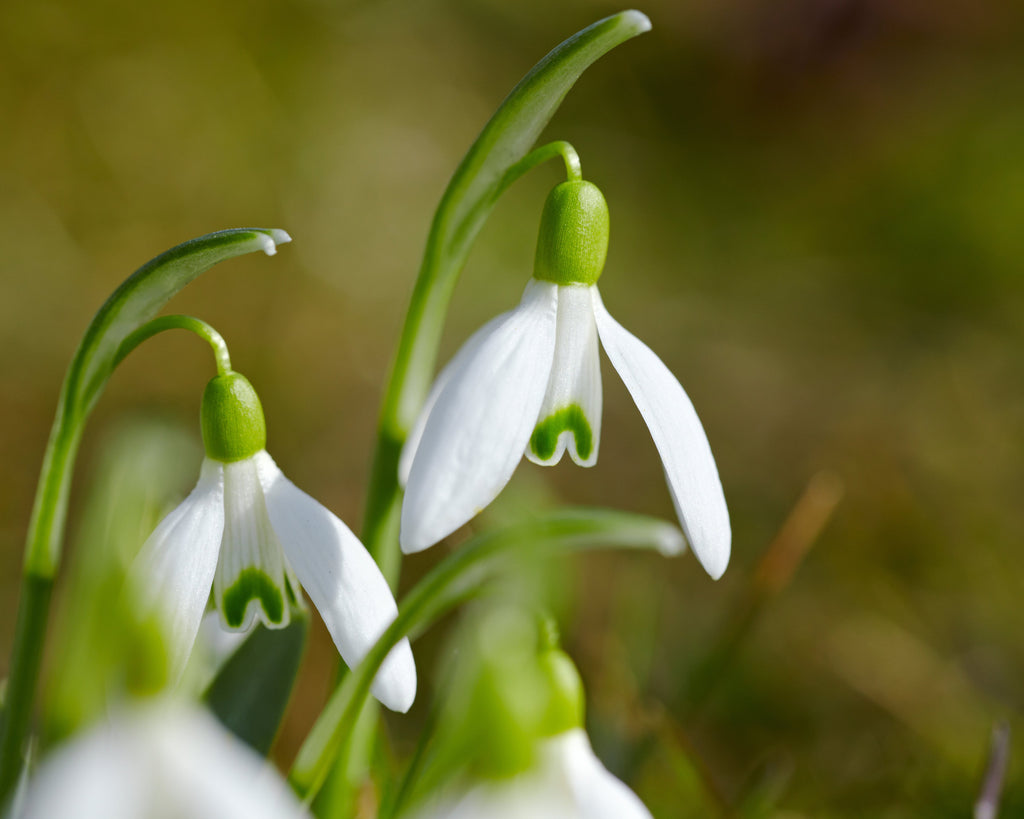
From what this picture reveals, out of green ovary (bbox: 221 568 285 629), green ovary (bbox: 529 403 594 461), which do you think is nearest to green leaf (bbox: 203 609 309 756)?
green ovary (bbox: 221 568 285 629)

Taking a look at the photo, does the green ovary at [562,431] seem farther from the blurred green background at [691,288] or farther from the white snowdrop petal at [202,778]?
the blurred green background at [691,288]

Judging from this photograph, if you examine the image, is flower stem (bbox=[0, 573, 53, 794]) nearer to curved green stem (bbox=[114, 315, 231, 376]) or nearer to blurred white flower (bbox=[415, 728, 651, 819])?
curved green stem (bbox=[114, 315, 231, 376])

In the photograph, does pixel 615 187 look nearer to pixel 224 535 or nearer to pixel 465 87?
pixel 465 87

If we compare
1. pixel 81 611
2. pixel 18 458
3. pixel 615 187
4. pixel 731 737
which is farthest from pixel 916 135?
pixel 81 611

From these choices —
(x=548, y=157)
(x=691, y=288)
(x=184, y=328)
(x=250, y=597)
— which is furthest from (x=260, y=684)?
(x=691, y=288)

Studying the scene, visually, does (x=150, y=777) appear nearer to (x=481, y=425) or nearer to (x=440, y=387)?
(x=481, y=425)
